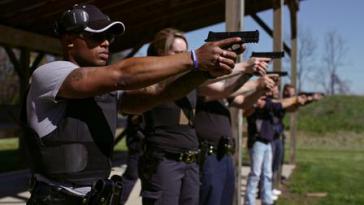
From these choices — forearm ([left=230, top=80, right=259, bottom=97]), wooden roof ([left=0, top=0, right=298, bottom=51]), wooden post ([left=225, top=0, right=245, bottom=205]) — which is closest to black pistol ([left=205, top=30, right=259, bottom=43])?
wooden post ([left=225, top=0, right=245, bottom=205])

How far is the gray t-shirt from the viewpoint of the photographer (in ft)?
7.30

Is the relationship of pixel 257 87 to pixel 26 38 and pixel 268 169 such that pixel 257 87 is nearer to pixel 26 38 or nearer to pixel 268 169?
pixel 268 169

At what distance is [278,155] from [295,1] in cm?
368

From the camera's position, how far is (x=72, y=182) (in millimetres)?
2354

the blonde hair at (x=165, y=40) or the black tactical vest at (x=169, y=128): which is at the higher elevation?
the blonde hair at (x=165, y=40)

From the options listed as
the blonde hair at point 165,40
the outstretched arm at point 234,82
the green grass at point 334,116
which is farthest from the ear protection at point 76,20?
the green grass at point 334,116

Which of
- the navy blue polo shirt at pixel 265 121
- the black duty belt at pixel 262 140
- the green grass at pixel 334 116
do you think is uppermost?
the navy blue polo shirt at pixel 265 121

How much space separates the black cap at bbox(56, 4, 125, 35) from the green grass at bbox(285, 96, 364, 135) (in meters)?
25.7

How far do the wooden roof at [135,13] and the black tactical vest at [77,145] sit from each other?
3.69 metres

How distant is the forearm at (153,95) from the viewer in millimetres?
2713

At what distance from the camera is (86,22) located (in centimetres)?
232

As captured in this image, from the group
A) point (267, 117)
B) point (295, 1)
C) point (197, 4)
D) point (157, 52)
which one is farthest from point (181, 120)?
point (295, 1)

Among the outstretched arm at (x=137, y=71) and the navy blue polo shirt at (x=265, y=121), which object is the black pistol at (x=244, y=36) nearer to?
the outstretched arm at (x=137, y=71)

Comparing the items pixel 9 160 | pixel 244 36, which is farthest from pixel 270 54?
pixel 9 160
